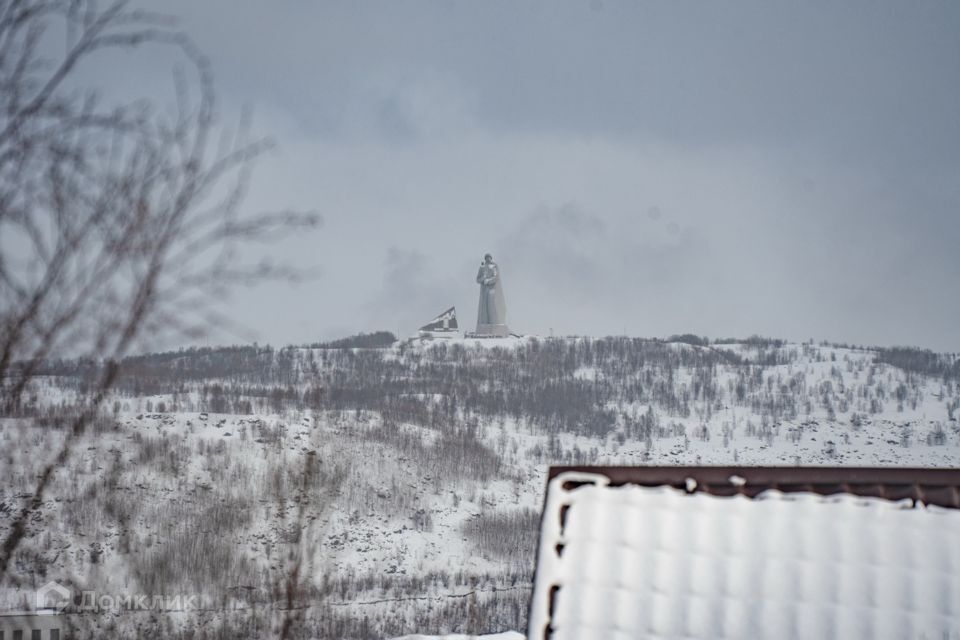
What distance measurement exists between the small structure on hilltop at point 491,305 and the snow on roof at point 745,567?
316ft

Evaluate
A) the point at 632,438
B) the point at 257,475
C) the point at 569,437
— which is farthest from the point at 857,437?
the point at 257,475

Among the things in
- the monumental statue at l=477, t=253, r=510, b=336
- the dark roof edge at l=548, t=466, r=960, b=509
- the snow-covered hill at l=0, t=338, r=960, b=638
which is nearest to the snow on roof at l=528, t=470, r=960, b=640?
the dark roof edge at l=548, t=466, r=960, b=509

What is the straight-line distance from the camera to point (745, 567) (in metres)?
3.80

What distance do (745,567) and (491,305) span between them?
102 metres

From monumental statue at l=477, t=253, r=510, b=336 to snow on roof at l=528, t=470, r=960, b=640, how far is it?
96462 mm

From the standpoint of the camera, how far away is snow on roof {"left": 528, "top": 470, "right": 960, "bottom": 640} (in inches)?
140

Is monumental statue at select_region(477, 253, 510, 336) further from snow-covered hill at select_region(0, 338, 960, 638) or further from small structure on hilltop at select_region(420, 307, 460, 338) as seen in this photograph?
small structure on hilltop at select_region(420, 307, 460, 338)

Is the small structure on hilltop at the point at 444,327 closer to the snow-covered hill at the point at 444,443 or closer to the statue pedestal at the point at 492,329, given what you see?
the snow-covered hill at the point at 444,443

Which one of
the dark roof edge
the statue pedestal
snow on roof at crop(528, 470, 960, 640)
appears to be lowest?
snow on roof at crop(528, 470, 960, 640)

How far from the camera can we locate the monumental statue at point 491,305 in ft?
334

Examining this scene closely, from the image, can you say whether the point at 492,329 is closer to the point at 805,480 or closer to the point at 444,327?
the point at 444,327

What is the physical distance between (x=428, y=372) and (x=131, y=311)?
138m

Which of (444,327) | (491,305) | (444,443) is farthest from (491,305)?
(444,327)

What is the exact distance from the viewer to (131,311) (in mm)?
2658
